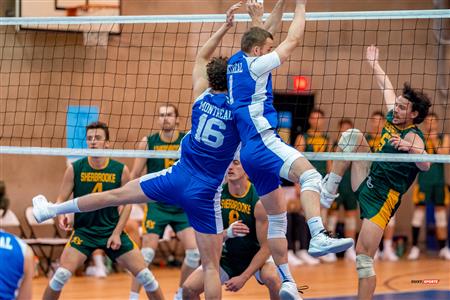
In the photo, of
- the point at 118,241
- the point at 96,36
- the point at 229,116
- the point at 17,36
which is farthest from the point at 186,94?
the point at 229,116

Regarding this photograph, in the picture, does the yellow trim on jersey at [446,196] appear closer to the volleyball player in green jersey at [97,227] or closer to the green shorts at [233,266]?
the volleyball player in green jersey at [97,227]

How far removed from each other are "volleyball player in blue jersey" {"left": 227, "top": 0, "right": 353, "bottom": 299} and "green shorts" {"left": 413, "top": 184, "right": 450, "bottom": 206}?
926 centimetres

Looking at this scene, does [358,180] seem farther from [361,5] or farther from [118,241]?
[361,5]

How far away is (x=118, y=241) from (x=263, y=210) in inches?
63.5

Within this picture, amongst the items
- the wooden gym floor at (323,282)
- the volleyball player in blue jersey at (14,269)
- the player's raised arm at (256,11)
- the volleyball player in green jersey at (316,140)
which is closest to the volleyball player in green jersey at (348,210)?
the wooden gym floor at (323,282)

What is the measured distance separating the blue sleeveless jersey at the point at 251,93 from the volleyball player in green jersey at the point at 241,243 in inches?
48.3

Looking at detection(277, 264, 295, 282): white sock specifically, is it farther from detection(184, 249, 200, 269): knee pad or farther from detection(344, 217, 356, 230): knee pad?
detection(344, 217, 356, 230): knee pad

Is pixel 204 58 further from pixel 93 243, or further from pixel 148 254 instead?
pixel 148 254

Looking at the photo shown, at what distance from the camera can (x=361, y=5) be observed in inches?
698

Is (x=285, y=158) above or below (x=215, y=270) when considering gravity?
above

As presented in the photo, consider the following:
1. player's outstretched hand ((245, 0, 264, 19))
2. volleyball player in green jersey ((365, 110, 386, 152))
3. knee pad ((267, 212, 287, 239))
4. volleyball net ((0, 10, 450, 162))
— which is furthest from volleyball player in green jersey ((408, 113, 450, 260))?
player's outstretched hand ((245, 0, 264, 19))

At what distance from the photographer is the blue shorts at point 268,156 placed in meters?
8.34

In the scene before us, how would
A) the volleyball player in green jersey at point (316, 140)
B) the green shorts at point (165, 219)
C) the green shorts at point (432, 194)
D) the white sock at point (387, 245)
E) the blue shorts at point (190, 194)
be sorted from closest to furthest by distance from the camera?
the blue shorts at point (190, 194) → the green shorts at point (165, 219) → the volleyball player in green jersey at point (316, 140) → the white sock at point (387, 245) → the green shorts at point (432, 194)

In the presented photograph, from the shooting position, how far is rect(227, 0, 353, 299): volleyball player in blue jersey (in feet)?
27.1
